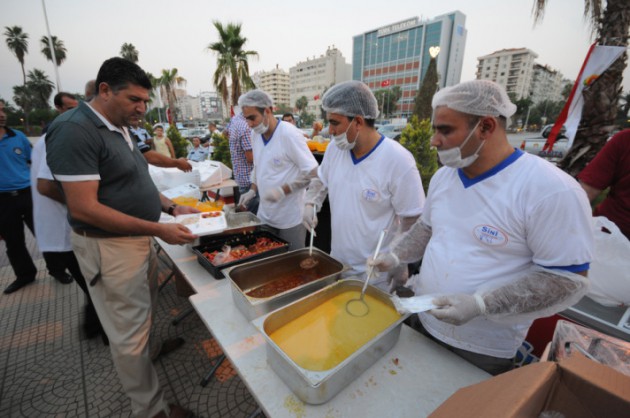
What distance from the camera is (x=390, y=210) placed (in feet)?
6.36

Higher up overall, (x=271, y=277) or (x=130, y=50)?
(x=130, y=50)

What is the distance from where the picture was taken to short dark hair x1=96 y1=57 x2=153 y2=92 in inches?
62.4

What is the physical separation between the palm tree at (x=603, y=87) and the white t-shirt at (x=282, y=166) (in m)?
4.16

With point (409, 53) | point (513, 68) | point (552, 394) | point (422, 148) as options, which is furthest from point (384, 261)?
point (513, 68)

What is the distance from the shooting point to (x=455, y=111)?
124 cm

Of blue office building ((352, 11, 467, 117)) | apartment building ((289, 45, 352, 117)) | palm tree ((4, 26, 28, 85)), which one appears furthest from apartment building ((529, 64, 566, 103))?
palm tree ((4, 26, 28, 85))

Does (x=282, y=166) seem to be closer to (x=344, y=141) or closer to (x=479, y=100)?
(x=344, y=141)

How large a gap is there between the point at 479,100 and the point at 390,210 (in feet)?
3.01

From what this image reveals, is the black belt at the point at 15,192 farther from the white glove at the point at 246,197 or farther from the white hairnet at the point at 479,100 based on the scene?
the white hairnet at the point at 479,100

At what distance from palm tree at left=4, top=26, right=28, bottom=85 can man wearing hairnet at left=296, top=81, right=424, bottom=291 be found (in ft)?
172

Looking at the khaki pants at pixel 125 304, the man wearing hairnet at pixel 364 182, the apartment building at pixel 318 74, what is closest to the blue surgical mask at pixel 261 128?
the man wearing hairnet at pixel 364 182

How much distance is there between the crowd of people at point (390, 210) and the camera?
1.08 m

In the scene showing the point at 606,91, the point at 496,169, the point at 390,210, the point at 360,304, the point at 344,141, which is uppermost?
the point at 606,91

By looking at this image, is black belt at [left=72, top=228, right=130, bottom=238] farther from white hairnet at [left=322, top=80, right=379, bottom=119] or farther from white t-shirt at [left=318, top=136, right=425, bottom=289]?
white hairnet at [left=322, top=80, right=379, bottom=119]
